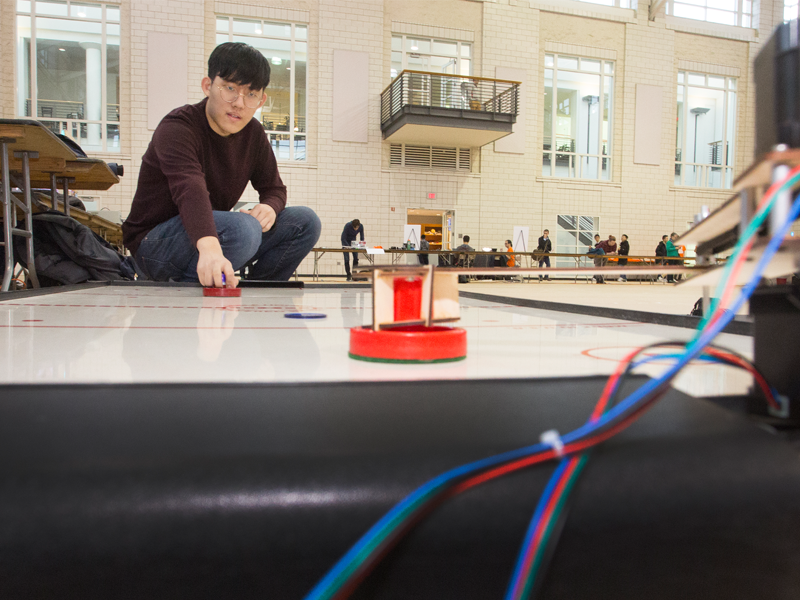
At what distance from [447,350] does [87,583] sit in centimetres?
31

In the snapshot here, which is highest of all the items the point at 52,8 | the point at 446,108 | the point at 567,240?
the point at 52,8

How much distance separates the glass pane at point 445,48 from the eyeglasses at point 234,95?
850cm

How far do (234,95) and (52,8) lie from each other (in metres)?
8.66

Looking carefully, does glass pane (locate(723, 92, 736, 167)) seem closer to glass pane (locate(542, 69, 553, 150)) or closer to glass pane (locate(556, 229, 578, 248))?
glass pane (locate(556, 229, 578, 248))

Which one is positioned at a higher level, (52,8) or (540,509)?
(52,8)

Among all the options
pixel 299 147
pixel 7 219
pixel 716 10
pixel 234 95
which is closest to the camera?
pixel 234 95

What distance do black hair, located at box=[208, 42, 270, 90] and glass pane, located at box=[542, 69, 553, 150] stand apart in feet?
29.5

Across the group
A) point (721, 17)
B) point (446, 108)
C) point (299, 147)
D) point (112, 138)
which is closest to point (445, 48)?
point (446, 108)

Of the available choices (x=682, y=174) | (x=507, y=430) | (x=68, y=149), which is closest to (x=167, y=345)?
(x=507, y=430)

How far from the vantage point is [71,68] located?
807 centimetres

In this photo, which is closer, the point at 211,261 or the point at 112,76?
the point at 211,261

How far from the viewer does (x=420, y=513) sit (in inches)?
7.8

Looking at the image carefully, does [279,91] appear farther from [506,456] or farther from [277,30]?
[506,456]

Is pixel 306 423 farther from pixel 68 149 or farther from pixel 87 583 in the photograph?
pixel 68 149
